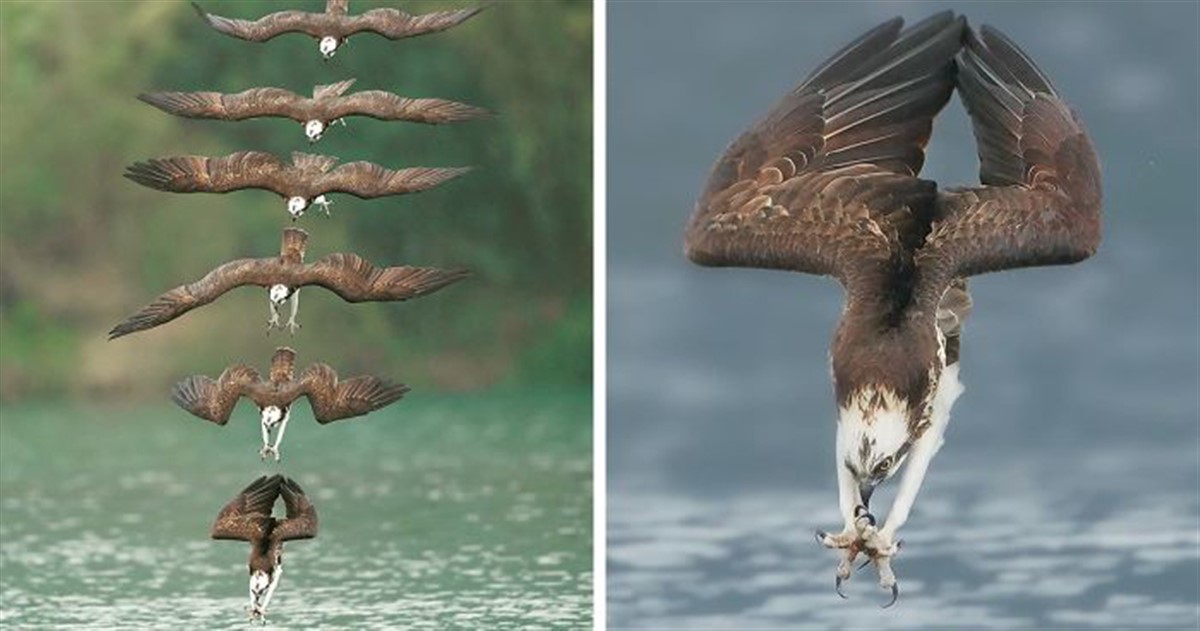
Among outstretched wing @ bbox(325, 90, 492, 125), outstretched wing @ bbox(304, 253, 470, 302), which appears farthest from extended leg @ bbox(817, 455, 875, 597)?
outstretched wing @ bbox(325, 90, 492, 125)

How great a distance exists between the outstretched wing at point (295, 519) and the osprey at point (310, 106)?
0.50 meters

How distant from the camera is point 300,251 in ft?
12.5

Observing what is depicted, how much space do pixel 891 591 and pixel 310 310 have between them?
2992 mm

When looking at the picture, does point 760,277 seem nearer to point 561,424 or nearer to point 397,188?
point 397,188

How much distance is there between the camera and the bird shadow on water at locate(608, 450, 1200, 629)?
4355mm

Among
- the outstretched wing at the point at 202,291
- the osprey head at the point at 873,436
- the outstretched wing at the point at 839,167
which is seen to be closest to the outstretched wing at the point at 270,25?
the outstretched wing at the point at 202,291

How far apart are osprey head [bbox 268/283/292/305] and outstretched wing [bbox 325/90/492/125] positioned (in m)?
0.26

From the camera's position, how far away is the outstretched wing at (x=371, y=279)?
3.73 m

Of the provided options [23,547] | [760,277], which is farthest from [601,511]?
[23,547]

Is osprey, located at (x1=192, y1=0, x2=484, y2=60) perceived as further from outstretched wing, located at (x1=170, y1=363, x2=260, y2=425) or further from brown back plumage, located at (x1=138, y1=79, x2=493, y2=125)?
outstretched wing, located at (x1=170, y1=363, x2=260, y2=425)

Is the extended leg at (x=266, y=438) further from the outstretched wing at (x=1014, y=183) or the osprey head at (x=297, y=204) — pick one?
the outstretched wing at (x=1014, y=183)

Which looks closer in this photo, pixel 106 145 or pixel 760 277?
pixel 760 277

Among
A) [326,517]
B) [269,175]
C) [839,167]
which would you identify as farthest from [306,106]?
[326,517]

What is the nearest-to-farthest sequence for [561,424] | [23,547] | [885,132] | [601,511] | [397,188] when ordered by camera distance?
[397,188] < [885,132] < [601,511] < [23,547] < [561,424]
